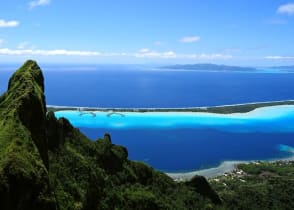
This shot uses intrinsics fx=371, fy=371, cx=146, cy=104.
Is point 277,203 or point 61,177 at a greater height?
point 61,177

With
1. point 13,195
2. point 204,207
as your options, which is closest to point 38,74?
point 13,195

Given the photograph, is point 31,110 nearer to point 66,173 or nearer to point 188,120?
point 66,173

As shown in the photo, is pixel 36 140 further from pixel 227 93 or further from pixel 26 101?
pixel 227 93

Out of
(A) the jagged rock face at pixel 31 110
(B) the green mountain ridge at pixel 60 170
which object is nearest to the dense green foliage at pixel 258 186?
(B) the green mountain ridge at pixel 60 170

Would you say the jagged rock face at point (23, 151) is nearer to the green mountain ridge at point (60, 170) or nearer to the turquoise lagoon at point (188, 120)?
the green mountain ridge at point (60, 170)

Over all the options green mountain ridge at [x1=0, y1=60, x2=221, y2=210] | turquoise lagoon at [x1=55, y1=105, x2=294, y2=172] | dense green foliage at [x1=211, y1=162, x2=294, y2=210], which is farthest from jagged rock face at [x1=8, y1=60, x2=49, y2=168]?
turquoise lagoon at [x1=55, y1=105, x2=294, y2=172]

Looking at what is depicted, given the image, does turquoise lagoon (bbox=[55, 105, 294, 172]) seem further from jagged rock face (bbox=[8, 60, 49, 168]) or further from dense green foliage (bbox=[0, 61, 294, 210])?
jagged rock face (bbox=[8, 60, 49, 168])

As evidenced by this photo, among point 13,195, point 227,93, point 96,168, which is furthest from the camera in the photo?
point 227,93
